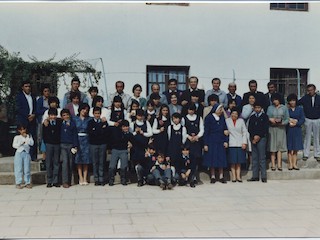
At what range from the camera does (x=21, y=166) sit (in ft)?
24.6

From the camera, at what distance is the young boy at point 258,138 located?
A: 27.2 feet

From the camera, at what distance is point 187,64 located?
11.8 meters

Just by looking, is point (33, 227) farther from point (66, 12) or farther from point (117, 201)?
point (66, 12)

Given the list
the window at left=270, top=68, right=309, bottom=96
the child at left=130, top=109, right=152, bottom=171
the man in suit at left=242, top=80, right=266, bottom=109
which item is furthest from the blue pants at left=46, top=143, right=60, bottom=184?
the window at left=270, top=68, right=309, bottom=96

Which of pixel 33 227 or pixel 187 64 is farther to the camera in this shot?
pixel 187 64

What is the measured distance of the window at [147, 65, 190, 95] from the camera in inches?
470

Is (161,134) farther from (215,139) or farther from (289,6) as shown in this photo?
(289,6)

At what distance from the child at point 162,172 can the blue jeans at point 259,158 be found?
1.88m

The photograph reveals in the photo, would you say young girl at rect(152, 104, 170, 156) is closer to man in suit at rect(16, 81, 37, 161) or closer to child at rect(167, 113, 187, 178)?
child at rect(167, 113, 187, 178)

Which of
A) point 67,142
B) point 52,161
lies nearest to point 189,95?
point 67,142

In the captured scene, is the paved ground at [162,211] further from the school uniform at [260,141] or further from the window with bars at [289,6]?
the window with bars at [289,6]

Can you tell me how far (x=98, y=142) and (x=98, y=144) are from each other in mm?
39

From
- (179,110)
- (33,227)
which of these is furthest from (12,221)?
(179,110)

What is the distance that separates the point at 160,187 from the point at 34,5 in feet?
21.3
